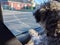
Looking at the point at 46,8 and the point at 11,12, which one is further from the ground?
the point at 46,8

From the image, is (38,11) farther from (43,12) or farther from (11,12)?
(11,12)

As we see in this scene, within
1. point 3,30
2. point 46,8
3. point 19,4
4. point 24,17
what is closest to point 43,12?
point 46,8

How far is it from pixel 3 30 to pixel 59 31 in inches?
19.3

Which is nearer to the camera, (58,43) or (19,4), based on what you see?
(58,43)

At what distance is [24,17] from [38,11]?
Result: 33.5 inches

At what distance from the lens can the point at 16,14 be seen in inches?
51.2

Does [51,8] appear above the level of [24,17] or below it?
above

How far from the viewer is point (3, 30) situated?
84 cm

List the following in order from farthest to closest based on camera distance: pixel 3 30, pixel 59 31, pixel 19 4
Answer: pixel 19 4 → pixel 3 30 → pixel 59 31

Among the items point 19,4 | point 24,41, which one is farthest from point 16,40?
point 19,4

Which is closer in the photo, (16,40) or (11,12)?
(16,40)

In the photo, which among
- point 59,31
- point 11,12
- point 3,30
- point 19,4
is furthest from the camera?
Result: point 11,12

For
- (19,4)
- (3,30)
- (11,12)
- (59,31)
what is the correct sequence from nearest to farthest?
(59,31), (3,30), (19,4), (11,12)

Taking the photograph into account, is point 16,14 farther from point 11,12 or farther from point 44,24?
point 44,24
